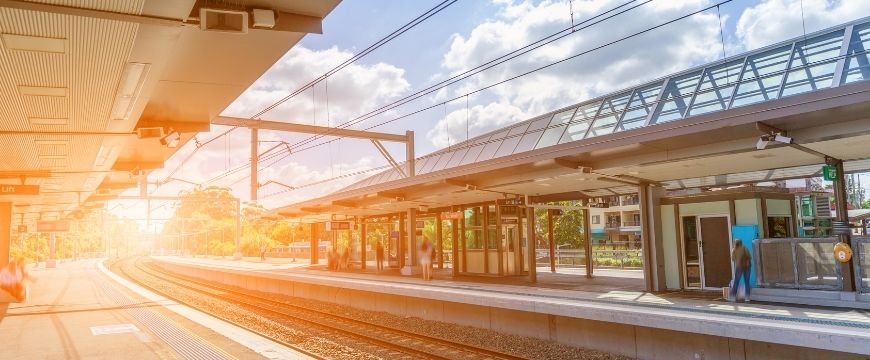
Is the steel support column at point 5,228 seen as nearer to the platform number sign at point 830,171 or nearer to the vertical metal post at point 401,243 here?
the vertical metal post at point 401,243

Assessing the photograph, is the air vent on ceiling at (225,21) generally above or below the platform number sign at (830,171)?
above

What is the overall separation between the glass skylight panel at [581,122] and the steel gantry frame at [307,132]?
7950 millimetres

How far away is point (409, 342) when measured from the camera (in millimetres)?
12562

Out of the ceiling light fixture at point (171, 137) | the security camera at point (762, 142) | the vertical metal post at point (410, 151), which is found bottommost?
the security camera at point (762, 142)

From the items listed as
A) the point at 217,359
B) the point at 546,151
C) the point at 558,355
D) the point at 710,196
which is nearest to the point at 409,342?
the point at 558,355

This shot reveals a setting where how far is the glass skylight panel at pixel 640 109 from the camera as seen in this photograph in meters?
23.2

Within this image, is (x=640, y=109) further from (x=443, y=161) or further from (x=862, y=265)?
(x=443, y=161)

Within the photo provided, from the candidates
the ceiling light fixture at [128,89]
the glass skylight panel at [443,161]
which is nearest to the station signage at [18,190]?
the ceiling light fixture at [128,89]

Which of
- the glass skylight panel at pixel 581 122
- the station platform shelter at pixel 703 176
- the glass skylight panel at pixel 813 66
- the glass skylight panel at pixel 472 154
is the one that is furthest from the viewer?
the glass skylight panel at pixel 472 154

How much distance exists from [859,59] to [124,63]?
1969cm

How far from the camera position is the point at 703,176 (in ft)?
51.2

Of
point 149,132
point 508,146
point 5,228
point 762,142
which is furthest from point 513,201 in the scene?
point 5,228

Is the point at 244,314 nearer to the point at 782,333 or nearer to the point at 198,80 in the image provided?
the point at 198,80

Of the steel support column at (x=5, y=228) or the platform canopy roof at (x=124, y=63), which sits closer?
the platform canopy roof at (x=124, y=63)
